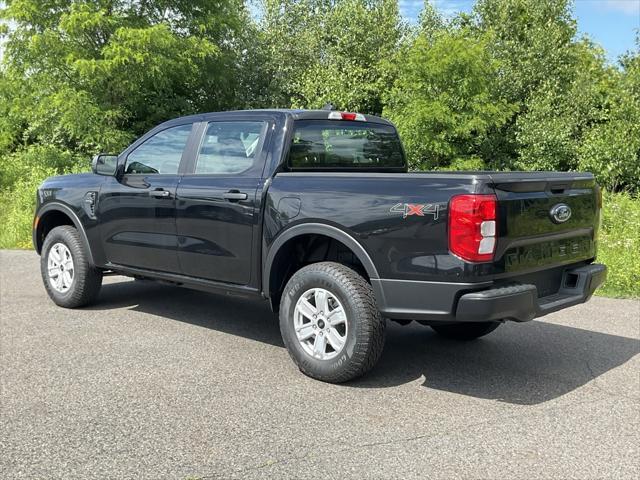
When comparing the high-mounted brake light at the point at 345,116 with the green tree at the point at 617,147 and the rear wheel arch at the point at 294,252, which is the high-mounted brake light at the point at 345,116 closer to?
the rear wheel arch at the point at 294,252

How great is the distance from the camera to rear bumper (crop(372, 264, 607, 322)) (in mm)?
3744

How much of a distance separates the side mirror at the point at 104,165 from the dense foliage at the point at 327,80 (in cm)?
1040

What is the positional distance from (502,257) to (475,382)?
1.06m

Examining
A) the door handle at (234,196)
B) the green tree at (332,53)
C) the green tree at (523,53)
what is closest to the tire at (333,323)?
the door handle at (234,196)

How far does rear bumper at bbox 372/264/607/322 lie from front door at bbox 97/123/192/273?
6.94ft

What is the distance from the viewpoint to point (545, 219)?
4137mm

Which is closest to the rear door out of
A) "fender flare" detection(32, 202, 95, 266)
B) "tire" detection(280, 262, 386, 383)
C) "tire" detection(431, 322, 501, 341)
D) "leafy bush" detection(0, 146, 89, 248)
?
"tire" detection(280, 262, 386, 383)

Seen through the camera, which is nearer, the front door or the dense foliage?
the front door

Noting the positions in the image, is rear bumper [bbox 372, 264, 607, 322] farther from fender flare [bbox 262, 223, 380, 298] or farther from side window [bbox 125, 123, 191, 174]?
side window [bbox 125, 123, 191, 174]

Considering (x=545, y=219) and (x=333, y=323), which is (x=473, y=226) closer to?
(x=545, y=219)

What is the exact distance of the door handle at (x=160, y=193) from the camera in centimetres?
538

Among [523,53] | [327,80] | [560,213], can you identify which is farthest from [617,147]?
[560,213]

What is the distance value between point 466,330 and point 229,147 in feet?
7.98

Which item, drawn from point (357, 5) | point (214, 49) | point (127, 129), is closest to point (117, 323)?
point (214, 49)
